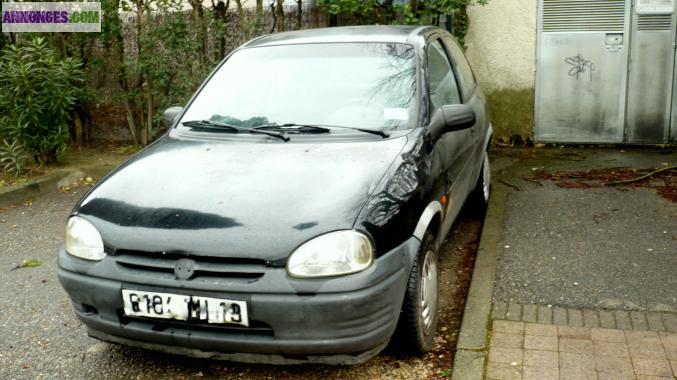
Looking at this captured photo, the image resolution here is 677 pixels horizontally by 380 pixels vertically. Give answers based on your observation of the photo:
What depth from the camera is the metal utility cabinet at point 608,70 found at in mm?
8164

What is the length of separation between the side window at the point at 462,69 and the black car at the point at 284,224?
Result: 998 mm

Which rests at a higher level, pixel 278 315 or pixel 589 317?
pixel 278 315

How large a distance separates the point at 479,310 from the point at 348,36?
2.00 metres

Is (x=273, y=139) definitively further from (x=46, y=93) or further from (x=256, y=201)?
(x=46, y=93)

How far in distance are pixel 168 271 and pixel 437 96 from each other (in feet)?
7.24

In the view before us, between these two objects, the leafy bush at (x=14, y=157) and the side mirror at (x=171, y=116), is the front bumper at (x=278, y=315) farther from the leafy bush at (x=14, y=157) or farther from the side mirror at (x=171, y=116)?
the leafy bush at (x=14, y=157)

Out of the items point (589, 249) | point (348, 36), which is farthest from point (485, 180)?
point (348, 36)

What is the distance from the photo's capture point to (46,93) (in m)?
8.06

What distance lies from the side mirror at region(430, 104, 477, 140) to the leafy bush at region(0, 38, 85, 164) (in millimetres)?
5300

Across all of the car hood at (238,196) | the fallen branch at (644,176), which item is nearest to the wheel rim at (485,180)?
the fallen branch at (644,176)

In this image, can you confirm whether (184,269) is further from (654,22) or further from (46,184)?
(654,22)

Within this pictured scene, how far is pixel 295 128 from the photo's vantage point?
13.6ft

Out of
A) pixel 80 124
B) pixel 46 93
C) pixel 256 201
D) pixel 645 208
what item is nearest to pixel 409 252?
pixel 256 201

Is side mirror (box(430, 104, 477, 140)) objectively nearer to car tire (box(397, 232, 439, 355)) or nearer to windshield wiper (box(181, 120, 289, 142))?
car tire (box(397, 232, 439, 355))
